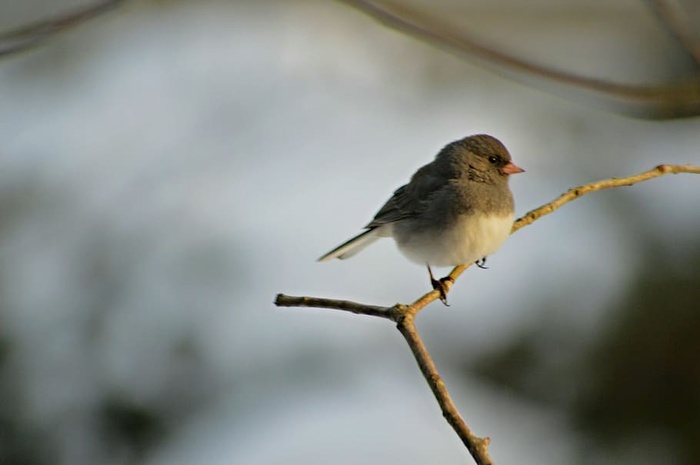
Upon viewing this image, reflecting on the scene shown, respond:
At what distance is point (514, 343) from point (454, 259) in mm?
3883

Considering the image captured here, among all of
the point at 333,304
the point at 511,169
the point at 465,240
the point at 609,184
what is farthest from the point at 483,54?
the point at 511,169

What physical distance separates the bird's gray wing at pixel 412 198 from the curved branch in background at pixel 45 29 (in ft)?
6.48

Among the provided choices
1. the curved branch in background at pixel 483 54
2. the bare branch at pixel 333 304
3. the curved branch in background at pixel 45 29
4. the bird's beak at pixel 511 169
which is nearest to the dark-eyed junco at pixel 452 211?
the bird's beak at pixel 511 169

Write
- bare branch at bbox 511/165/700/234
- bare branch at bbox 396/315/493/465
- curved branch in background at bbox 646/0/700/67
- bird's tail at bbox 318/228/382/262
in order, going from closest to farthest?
bare branch at bbox 396/315/493/465, curved branch in background at bbox 646/0/700/67, bare branch at bbox 511/165/700/234, bird's tail at bbox 318/228/382/262

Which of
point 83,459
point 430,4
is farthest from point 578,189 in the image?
point 430,4

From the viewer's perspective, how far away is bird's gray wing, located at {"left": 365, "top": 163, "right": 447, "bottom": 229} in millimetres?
3881

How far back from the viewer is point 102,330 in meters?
6.70

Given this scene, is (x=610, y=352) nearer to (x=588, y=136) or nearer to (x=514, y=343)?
(x=514, y=343)

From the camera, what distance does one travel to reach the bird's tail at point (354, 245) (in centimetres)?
384

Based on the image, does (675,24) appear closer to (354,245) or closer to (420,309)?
(420,309)

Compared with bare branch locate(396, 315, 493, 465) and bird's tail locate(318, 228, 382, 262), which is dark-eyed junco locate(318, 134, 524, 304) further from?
bare branch locate(396, 315, 493, 465)

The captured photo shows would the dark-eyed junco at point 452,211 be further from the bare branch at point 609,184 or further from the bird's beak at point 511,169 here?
the bare branch at point 609,184

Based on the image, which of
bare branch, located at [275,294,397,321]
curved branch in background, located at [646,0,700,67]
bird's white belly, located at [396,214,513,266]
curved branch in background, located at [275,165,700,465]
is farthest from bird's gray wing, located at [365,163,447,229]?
curved branch in background, located at [646,0,700,67]

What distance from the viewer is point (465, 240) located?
353 cm
